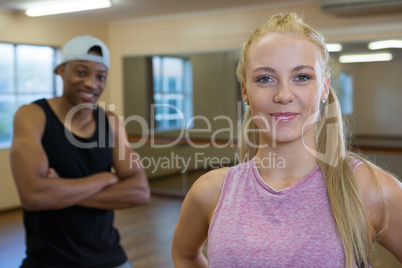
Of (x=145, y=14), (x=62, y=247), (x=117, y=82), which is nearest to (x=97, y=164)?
(x=62, y=247)

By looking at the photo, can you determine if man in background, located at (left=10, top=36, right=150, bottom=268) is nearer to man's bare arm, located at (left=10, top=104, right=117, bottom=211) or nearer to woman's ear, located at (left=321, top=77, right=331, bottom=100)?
man's bare arm, located at (left=10, top=104, right=117, bottom=211)

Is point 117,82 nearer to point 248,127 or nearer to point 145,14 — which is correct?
point 145,14

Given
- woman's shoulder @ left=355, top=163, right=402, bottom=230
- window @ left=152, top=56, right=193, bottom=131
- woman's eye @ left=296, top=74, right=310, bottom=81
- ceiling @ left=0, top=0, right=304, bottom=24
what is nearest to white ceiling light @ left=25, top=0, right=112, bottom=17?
ceiling @ left=0, top=0, right=304, bottom=24

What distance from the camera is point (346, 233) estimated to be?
1051 mm

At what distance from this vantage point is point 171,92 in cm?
730

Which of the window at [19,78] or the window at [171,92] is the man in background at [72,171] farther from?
the window at [171,92]

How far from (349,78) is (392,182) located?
494 centimetres

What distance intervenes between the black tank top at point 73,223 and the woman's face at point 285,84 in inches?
39.6

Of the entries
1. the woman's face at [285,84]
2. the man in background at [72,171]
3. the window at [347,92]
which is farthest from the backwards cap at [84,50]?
the window at [347,92]

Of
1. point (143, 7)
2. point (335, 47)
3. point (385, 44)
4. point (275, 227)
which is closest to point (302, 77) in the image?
point (275, 227)

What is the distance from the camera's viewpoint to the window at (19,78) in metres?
6.52

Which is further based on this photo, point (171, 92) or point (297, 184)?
point (171, 92)

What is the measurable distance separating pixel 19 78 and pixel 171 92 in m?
2.13

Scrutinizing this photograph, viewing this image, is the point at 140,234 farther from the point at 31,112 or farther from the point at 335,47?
the point at 31,112
